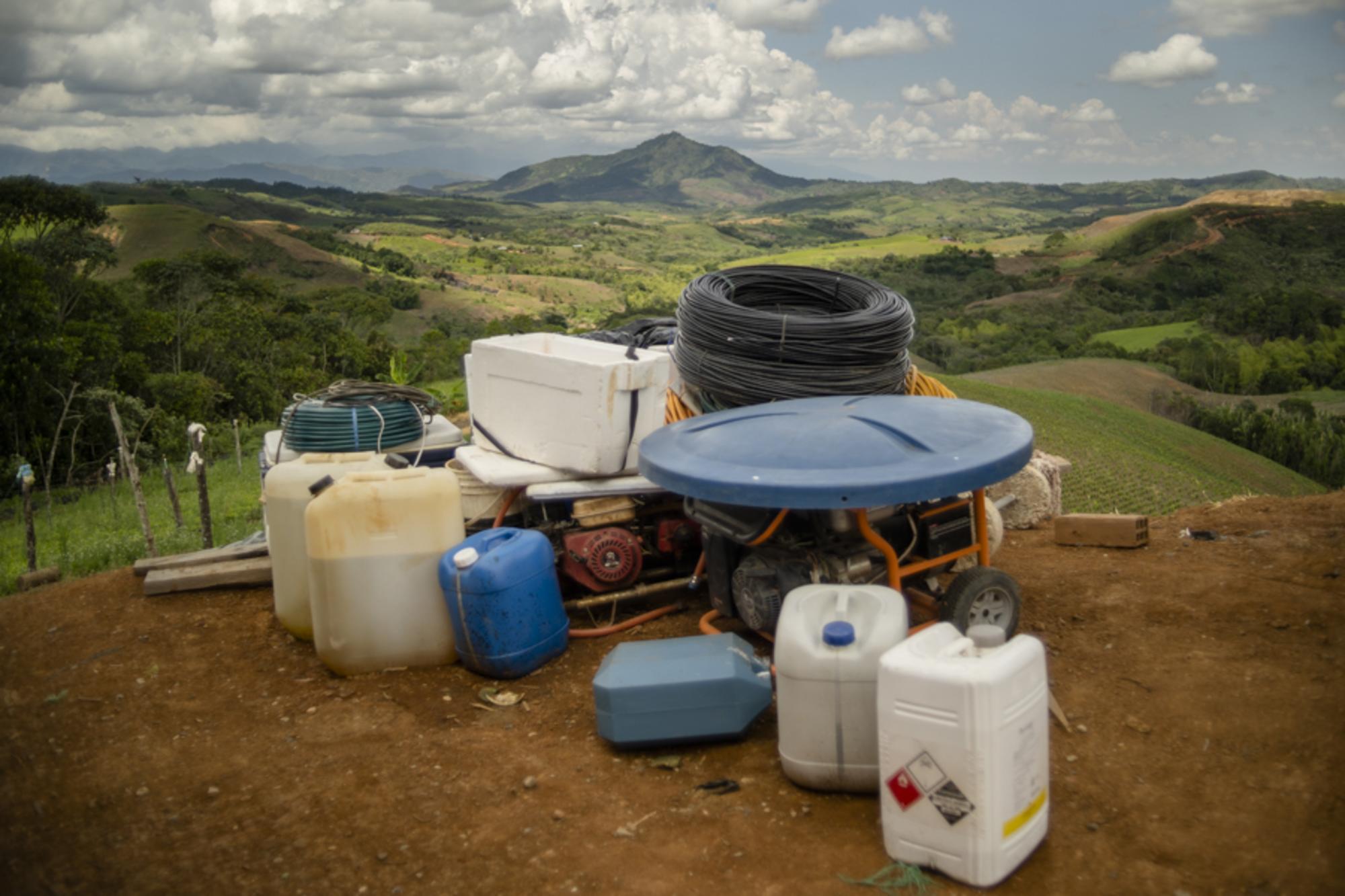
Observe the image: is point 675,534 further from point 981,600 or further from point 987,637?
point 987,637

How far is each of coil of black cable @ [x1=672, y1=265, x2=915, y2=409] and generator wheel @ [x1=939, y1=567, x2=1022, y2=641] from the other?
146 centimetres

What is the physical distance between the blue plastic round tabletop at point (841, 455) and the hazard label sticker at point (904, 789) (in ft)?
3.58

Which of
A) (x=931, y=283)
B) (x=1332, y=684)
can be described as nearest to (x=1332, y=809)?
(x=1332, y=684)

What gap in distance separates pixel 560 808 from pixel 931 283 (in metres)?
109

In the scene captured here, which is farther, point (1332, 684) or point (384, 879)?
point (1332, 684)

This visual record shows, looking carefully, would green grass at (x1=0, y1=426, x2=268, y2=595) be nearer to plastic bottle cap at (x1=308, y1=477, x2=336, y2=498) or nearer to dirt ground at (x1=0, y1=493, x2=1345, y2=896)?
dirt ground at (x1=0, y1=493, x2=1345, y2=896)

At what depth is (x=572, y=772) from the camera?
12.1 feet

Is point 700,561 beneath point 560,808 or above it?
above

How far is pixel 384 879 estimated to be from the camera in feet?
10.0

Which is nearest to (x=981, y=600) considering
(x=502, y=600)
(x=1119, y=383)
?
(x=502, y=600)

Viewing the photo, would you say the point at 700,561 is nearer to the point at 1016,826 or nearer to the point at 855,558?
the point at 855,558

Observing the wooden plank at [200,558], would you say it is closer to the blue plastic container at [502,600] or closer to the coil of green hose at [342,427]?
the coil of green hose at [342,427]

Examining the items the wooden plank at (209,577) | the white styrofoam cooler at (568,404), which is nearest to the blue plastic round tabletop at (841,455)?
the white styrofoam cooler at (568,404)

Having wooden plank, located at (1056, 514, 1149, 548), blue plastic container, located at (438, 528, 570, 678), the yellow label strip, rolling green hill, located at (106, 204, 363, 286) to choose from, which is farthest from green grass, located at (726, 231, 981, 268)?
the yellow label strip
